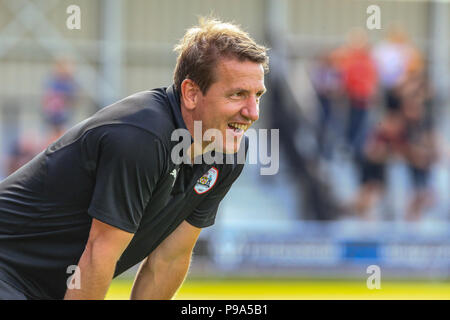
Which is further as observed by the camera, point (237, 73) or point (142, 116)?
point (237, 73)

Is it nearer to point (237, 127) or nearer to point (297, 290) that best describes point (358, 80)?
point (297, 290)

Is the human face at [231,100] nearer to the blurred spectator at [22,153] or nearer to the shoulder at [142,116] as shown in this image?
the shoulder at [142,116]

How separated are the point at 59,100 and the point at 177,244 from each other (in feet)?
31.0

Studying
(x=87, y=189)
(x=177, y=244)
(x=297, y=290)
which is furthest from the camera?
(x=297, y=290)

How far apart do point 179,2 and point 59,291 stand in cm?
1445

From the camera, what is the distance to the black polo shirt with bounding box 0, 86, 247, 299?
375cm

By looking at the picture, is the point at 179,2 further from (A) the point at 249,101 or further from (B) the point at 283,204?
(A) the point at 249,101

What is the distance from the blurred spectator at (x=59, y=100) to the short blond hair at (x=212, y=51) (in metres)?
9.83

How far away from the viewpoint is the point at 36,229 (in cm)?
397

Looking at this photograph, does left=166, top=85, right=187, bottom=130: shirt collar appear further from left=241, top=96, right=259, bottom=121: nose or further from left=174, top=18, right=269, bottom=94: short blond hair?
left=241, top=96, right=259, bottom=121: nose

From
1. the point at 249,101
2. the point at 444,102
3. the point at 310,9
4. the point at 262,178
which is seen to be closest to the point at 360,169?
the point at 262,178

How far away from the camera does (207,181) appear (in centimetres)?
445

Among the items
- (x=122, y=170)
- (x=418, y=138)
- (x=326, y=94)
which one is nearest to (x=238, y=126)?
(x=122, y=170)

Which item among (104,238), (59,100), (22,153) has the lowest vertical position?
(22,153)
